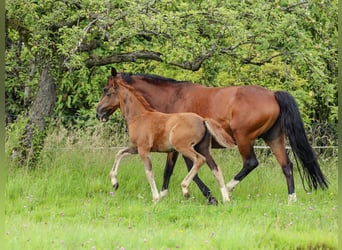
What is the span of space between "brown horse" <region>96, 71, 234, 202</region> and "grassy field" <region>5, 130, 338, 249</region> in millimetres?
453

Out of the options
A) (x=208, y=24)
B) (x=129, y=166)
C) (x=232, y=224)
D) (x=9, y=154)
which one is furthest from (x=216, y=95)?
(x=9, y=154)

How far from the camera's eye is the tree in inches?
374

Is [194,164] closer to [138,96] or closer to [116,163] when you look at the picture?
[116,163]

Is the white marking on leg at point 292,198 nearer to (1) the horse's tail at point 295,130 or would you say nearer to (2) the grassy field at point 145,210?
(2) the grassy field at point 145,210

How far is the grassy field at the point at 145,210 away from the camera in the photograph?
6.48 meters

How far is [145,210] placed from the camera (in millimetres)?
8336

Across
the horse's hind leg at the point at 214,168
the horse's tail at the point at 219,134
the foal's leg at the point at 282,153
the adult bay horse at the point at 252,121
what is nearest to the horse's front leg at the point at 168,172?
the adult bay horse at the point at 252,121

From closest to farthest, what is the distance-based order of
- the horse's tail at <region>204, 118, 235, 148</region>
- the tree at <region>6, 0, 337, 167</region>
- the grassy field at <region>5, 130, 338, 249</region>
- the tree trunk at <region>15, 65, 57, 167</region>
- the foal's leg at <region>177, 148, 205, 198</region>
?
the grassy field at <region>5, 130, 338, 249</region> < the foal's leg at <region>177, 148, 205, 198</region> < the horse's tail at <region>204, 118, 235, 148</region> < the tree at <region>6, 0, 337, 167</region> < the tree trunk at <region>15, 65, 57, 167</region>

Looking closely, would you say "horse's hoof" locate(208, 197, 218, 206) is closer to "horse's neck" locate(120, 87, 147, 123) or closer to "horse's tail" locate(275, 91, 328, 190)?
"horse's tail" locate(275, 91, 328, 190)

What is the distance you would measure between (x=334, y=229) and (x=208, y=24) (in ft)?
14.3

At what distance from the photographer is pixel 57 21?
32.9 feet

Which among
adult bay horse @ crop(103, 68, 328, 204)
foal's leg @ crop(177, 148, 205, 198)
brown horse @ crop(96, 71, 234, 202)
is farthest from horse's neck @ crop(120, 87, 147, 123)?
foal's leg @ crop(177, 148, 205, 198)

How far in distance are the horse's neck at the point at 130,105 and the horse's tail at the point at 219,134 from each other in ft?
3.52

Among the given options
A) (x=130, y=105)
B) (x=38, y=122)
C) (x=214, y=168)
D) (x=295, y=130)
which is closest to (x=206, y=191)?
(x=214, y=168)
